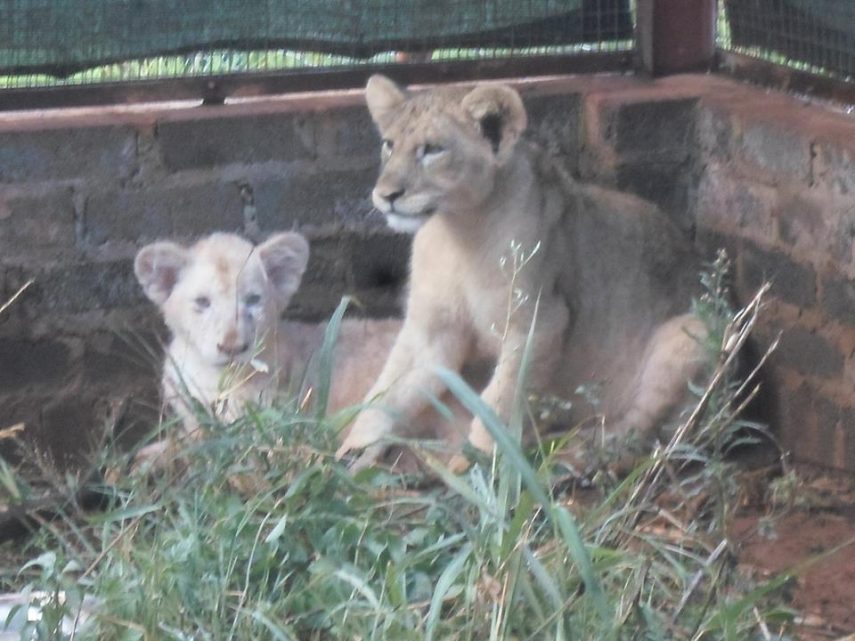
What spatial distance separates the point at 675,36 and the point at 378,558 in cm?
301

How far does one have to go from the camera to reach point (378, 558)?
2822 mm

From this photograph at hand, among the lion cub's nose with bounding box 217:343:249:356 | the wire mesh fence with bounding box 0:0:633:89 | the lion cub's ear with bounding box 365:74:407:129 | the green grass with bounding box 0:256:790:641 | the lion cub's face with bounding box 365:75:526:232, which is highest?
the wire mesh fence with bounding box 0:0:633:89

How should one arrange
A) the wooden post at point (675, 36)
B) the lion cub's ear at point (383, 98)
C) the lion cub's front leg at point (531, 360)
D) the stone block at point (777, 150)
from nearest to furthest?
1. the lion cub's front leg at point (531, 360)
2. the lion cub's ear at point (383, 98)
3. the stone block at point (777, 150)
4. the wooden post at point (675, 36)

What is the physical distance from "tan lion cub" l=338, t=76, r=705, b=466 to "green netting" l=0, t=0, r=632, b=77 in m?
0.69

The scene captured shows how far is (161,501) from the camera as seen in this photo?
301 centimetres

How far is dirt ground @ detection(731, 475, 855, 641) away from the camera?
3556 mm

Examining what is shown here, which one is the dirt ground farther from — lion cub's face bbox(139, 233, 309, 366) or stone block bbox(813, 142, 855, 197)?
lion cub's face bbox(139, 233, 309, 366)

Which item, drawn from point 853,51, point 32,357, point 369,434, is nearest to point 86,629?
point 369,434

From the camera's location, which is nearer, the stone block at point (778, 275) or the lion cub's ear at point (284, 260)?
the lion cub's ear at point (284, 260)

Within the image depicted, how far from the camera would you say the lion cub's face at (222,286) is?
4328 mm

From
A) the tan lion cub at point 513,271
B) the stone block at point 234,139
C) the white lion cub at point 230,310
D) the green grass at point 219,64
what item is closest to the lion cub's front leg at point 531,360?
the tan lion cub at point 513,271

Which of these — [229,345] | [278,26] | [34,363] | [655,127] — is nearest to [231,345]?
[229,345]

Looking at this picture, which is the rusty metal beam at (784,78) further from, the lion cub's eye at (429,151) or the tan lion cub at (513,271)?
the lion cub's eye at (429,151)

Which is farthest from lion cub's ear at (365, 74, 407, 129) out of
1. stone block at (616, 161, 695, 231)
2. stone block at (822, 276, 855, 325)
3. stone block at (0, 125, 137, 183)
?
stone block at (822, 276, 855, 325)
